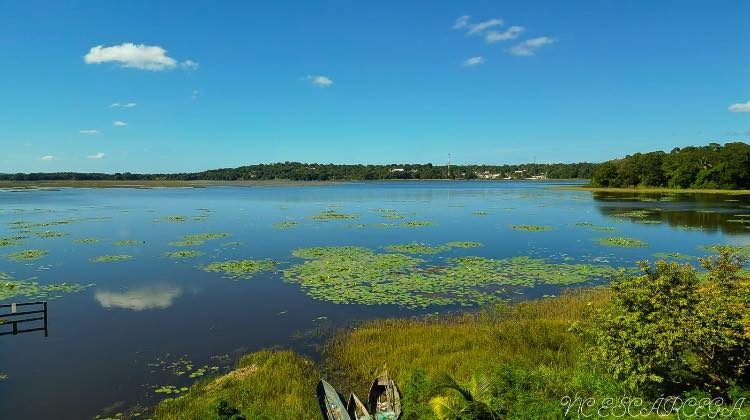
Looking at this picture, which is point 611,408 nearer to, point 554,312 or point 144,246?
point 554,312

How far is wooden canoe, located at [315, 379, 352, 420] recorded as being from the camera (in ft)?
31.0

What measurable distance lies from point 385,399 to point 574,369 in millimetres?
5544

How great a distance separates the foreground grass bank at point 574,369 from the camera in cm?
873

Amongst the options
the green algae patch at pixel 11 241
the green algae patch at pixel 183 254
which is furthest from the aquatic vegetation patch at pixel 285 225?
the green algae patch at pixel 11 241

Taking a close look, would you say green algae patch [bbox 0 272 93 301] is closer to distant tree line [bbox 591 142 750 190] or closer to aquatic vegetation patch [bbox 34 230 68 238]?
aquatic vegetation patch [bbox 34 230 68 238]

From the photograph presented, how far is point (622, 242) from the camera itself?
3578cm

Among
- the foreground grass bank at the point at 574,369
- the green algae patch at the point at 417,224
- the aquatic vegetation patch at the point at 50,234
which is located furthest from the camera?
the green algae patch at the point at 417,224

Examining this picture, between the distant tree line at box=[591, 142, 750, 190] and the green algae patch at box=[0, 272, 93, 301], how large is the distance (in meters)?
126

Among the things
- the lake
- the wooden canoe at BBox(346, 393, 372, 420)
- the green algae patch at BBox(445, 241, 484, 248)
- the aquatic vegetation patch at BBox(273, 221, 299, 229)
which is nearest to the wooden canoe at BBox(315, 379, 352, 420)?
the wooden canoe at BBox(346, 393, 372, 420)

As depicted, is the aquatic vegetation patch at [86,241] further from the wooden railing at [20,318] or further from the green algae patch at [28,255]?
the wooden railing at [20,318]

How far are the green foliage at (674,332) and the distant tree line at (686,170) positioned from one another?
11796cm

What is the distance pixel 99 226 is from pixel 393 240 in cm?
3446

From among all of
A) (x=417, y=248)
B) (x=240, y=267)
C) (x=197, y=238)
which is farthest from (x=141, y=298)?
(x=417, y=248)

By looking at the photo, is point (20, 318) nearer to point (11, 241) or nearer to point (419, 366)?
point (419, 366)
